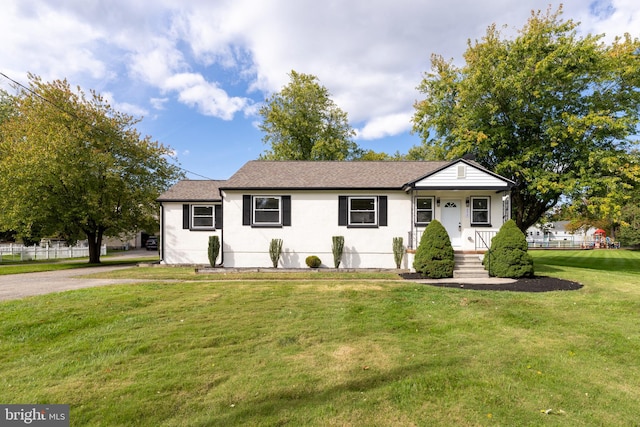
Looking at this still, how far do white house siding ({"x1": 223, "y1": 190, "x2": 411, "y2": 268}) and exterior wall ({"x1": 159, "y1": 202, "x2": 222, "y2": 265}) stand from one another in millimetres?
2673

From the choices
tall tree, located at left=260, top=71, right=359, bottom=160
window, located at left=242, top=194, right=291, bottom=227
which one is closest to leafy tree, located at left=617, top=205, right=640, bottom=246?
tall tree, located at left=260, top=71, right=359, bottom=160

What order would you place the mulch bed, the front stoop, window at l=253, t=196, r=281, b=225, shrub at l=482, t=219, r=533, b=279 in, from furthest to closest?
window at l=253, t=196, r=281, b=225
the front stoop
shrub at l=482, t=219, r=533, b=279
the mulch bed

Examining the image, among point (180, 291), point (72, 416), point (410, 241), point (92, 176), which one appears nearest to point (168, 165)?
point (92, 176)

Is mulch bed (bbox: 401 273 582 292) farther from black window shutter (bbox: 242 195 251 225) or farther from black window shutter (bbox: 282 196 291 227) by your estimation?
black window shutter (bbox: 242 195 251 225)

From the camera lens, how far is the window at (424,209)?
13.7 metres

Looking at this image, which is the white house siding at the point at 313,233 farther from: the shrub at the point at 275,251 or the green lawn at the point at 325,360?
the green lawn at the point at 325,360

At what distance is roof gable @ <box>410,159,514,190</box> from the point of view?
12.7 meters

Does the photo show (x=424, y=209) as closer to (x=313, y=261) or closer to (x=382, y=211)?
(x=382, y=211)

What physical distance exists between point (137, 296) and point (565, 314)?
9538 millimetres

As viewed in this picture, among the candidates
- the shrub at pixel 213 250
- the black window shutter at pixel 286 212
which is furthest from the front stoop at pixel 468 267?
the shrub at pixel 213 250

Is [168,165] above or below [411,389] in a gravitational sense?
above

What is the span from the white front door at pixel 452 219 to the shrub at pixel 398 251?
2.10m

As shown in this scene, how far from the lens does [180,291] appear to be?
8594 mm

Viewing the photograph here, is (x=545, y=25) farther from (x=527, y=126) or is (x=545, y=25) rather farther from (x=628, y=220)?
(x=628, y=220)
